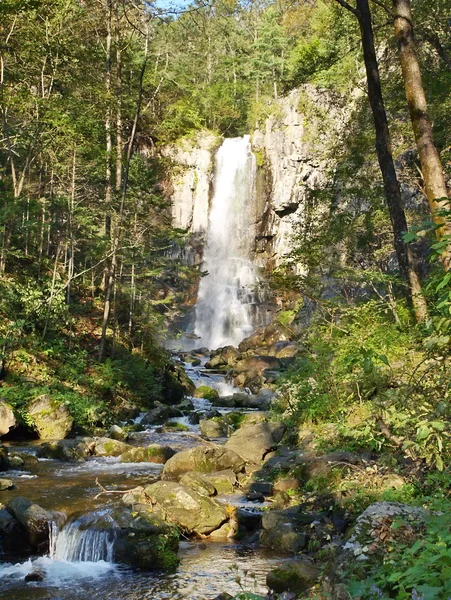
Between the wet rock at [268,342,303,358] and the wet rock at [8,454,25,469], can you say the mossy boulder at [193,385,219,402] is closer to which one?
the wet rock at [268,342,303,358]

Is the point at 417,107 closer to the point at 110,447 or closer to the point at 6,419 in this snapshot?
the point at 110,447

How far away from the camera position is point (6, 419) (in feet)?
36.9

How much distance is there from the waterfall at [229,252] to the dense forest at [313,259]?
5253mm

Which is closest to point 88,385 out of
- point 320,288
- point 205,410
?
point 205,410

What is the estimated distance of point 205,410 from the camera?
16.2 meters

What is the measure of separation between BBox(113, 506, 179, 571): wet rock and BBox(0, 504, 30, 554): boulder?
115cm

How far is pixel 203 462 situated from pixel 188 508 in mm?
2356

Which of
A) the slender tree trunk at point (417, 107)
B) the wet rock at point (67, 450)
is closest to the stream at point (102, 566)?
the wet rock at point (67, 450)

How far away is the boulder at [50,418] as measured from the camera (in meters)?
12.2

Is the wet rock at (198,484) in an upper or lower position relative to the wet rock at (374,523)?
lower

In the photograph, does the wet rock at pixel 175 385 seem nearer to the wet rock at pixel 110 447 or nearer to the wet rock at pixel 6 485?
the wet rock at pixel 110 447

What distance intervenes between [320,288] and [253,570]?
8816 millimetres

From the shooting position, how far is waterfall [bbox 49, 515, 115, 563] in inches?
257

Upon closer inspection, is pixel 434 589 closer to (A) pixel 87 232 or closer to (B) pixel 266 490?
(B) pixel 266 490
